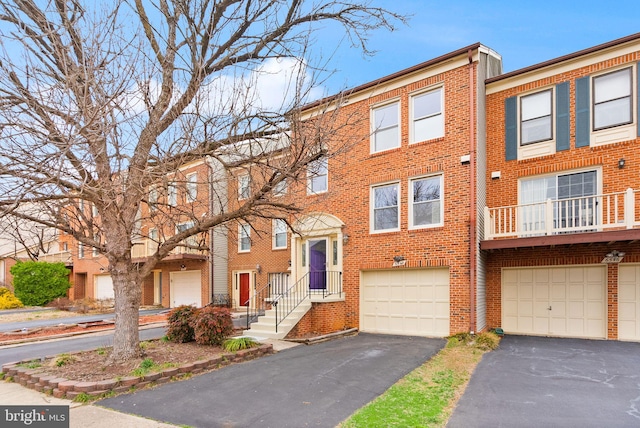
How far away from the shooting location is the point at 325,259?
45.4 feet

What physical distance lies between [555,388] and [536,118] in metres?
7.83

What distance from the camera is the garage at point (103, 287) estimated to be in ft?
85.7

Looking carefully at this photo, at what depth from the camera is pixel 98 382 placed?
634cm

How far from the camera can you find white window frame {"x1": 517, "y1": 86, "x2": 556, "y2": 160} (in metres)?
11.1

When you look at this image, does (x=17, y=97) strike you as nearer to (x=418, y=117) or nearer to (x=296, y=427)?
(x=296, y=427)

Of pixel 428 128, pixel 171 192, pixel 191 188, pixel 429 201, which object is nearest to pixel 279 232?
pixel 429 201

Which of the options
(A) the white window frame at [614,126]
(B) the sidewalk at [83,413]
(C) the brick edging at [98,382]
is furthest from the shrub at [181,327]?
(A) the white window frame at [614,126]

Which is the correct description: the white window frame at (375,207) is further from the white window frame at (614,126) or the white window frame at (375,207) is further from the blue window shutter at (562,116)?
the white window frame at (614,126)

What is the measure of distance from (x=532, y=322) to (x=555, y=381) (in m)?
4.66

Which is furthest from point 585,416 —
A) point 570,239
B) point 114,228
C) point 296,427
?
point 114,228

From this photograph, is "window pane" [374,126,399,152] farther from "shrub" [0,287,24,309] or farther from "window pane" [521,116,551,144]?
"shrub" [0,287,24,309]

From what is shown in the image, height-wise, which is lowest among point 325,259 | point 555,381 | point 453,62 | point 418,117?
point 555,381

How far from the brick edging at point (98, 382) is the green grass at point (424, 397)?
356cm

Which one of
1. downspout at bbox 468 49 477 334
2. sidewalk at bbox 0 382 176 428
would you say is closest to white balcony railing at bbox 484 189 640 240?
downspout at bbox 468 49 477 334
